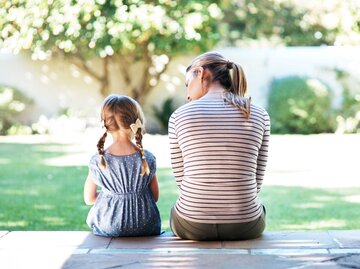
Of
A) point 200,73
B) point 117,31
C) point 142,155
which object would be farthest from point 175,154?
point 117,31

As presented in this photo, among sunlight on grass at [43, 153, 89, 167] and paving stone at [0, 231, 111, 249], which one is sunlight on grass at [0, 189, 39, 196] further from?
paving stone at [0, 231, 111, 249]

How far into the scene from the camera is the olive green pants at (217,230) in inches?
158

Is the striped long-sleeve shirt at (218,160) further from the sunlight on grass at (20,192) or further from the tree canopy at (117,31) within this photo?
the tree canopy at (117,31)

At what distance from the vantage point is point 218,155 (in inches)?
156

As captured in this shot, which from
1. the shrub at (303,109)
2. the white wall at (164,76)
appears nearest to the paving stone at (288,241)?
the shrub at (303,109)

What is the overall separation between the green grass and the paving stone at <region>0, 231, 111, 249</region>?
1831 millimetres

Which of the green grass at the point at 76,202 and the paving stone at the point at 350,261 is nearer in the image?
the paving stone at the point at 350,261

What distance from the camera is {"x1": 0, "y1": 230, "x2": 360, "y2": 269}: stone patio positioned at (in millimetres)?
3547

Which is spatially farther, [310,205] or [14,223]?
[310,205]

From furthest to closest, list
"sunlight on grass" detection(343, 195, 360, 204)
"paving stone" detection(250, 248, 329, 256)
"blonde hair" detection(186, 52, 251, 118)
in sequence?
"sunlight on grass" detection(343, 195, 360, 204), "blonde hair" detection(186, 52, 251, 118), "paving stone" detection(250, 248, 329, 256)

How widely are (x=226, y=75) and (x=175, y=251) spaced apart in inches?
37.5

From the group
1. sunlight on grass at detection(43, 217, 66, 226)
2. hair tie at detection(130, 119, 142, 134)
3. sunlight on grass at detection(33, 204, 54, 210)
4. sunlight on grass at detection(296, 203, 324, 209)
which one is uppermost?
hair tie at detection(130, 119, 142, 134)

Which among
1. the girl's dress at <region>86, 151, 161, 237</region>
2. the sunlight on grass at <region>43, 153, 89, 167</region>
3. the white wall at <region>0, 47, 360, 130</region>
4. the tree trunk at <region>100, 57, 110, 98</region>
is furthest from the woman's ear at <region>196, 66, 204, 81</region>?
the tree trunk at <region>100, 57, 110, 98</region>

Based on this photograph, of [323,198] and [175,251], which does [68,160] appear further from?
[175,251]
